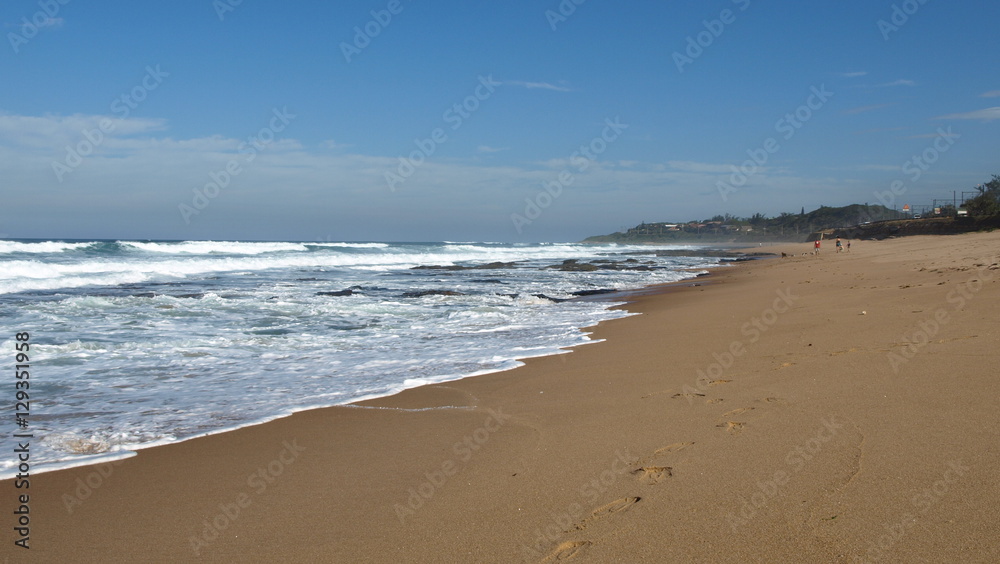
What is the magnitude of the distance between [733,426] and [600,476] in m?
1.08

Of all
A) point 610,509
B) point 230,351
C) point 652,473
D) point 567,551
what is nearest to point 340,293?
point 230,351

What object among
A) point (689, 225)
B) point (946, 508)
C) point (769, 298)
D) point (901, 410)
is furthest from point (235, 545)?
point (689, 225)

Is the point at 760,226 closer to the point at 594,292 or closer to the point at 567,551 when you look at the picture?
the point at 594,292

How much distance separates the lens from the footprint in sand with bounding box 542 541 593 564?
7.76 feet

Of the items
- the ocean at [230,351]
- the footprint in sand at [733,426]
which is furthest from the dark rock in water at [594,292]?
the footprint in sand at [733,426]

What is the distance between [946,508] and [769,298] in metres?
9.71

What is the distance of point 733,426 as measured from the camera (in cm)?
370

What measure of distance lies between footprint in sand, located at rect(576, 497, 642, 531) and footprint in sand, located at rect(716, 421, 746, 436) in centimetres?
109

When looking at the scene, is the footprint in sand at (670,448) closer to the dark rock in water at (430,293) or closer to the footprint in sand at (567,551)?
the footprint in sand at (567,551)

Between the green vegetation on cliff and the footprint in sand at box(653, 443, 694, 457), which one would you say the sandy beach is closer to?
the footprint in sand at box(653, 443, 694, 457)

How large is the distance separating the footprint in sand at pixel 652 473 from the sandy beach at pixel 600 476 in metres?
0.01

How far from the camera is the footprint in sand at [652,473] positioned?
3.00 metres

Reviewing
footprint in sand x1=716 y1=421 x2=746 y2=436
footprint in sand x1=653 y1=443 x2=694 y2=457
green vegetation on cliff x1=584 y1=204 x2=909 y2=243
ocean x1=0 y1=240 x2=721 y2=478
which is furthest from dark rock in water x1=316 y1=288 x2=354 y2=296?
green vegetation on cliff x1=584 y1=204 x2=909 y2=243

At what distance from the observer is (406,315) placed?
11453 millimetres
